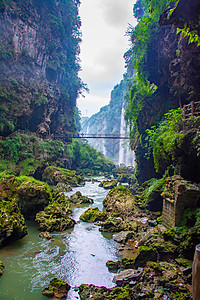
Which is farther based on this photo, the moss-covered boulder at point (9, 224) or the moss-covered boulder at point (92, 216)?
the moss-covered boulder at point (92, 216)

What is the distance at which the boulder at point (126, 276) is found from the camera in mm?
4239

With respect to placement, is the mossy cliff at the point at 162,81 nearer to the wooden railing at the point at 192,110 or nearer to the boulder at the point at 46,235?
the wooden railing at the point at 192,110

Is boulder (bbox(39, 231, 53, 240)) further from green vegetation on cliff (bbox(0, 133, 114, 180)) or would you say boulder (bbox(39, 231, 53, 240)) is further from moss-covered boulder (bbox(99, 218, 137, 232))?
green vegetation on cliff (bbox(0, 133, 114, 180))

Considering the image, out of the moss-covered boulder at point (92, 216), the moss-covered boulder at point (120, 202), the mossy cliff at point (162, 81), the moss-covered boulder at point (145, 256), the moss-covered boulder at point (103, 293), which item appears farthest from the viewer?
the moss-covered boulder at point (120, 202)

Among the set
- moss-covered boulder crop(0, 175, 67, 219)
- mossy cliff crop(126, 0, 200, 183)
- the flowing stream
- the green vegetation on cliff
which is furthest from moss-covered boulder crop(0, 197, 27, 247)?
the green vegetation on cliff

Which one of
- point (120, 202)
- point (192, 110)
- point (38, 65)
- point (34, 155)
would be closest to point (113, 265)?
point (120, 202)

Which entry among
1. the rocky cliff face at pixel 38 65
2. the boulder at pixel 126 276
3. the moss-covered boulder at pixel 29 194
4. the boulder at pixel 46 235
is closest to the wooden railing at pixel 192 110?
the boulder at pixel 126 276

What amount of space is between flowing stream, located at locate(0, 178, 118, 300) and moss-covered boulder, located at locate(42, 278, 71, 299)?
0.29 ft

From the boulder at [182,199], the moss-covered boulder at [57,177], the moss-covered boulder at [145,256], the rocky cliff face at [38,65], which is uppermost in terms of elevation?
the rocky cliff face at [38,65]

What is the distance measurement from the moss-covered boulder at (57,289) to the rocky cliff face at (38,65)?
16.0 m

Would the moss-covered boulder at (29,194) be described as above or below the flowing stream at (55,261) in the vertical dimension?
above

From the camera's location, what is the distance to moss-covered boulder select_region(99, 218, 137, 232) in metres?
7.55

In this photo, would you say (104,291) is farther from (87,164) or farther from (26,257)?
(87,164)

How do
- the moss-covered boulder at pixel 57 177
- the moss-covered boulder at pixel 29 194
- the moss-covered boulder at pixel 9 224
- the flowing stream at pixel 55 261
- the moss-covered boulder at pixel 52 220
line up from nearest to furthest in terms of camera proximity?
the flowing stream at pixel 55 261, the moss-covered boulder at pixel 9 224, the moss-covered boulder at pixel 52 220, the moss-covered boulder at pixel 29 194, the moss-covered boulder at pixel 57 177
